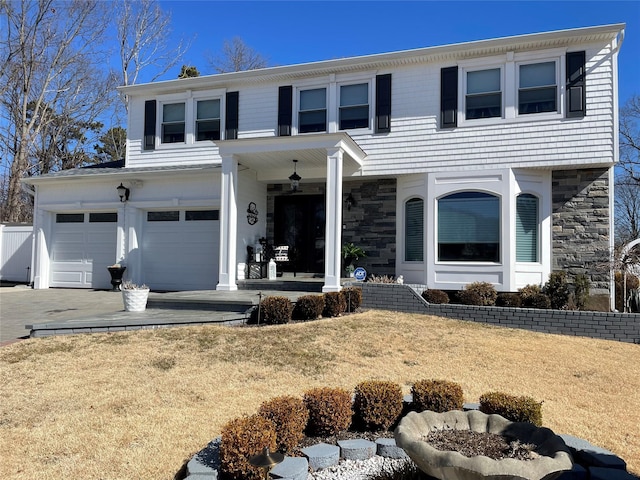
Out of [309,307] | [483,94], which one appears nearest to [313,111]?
[483,94]

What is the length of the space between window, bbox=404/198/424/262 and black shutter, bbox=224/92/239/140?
528cm

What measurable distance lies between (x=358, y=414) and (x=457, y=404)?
A: 0.83m

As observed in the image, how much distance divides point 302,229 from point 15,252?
10483mm

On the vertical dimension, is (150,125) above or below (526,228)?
above

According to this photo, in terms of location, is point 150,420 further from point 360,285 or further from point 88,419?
point 360,285

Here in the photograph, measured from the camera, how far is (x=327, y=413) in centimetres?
341

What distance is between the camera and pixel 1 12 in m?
19.6

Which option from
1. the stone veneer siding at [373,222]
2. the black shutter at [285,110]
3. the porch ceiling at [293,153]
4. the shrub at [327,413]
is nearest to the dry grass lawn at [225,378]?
the shrub at [327,413]

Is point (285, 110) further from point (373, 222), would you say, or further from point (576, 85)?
point (576, 85)

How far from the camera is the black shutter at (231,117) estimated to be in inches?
486

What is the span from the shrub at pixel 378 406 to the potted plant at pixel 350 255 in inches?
296

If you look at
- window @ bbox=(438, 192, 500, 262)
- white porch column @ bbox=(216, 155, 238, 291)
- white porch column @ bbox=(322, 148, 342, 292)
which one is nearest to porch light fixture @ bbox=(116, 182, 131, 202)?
white porch column @ bbox=(216, 155, 238, 291)

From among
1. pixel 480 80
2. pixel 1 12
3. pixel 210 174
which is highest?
pixel 1 12

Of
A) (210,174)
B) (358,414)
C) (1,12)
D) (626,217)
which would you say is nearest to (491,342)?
(358,414)
